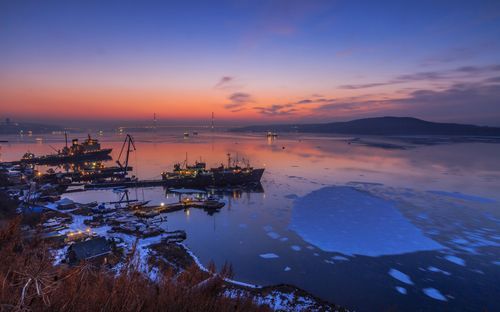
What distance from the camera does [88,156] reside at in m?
73.8

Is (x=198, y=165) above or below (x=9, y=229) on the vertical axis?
below

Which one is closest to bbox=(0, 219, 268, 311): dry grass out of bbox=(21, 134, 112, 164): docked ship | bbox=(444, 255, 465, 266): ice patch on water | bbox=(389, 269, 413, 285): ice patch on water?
bbox=(389, 269, 413, 285): ice patch on water

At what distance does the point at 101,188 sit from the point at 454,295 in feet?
134

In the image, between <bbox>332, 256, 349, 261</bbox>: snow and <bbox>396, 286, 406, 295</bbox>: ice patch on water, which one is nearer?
<bbox>396, 286, 406, 295</bbox>: ice patch on water

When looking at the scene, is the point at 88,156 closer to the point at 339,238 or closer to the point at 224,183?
the point at 224,183

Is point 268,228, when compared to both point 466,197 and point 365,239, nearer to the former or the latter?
point 365,239

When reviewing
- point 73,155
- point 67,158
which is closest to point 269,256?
point 67,158

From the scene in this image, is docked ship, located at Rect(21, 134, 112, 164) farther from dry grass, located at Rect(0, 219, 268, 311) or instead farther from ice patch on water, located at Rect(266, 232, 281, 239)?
dry grass, located at Rect(0, 219, 268, 311)

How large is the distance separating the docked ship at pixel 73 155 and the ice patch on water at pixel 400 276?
7260 cm

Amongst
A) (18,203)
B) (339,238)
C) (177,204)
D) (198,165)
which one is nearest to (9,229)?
(339,238)

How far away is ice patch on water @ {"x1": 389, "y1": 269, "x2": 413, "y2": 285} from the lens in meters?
14.3

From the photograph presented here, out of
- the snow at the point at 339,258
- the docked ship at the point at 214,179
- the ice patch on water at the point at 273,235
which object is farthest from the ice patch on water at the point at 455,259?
the docked ship at the point at 214,179

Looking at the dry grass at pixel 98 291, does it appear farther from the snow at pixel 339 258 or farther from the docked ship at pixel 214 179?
the docked ship at pixel 214 179

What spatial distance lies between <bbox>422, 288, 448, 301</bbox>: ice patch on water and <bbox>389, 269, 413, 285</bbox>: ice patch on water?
764 mm
